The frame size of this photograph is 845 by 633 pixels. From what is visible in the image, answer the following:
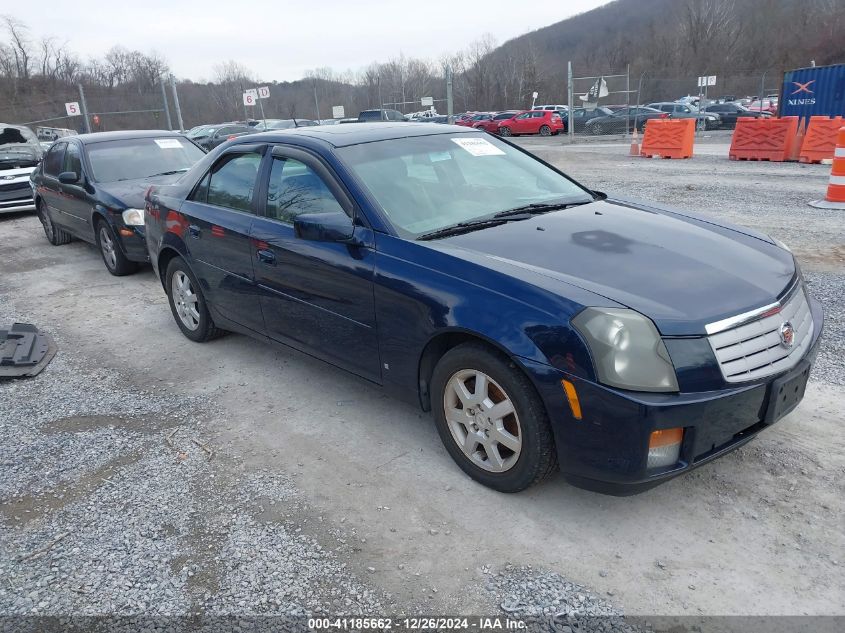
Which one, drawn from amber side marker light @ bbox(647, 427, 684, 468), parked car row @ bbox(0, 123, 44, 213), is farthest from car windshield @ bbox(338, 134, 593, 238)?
parked car row @ bbox(0, 123, 44, 213)

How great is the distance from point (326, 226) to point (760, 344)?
7.03 ft

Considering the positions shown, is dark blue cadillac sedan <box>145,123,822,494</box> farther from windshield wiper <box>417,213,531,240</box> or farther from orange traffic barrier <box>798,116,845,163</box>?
orange traffic barrier <box>798,116,845,163</box>

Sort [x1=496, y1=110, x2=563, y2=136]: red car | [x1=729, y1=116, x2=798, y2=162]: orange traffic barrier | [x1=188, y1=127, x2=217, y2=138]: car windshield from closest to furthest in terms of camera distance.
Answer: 1. [x1=729, y1=116, x2=798, y2=162]: orange traffic barrier
2. [x1=188, y1=127, x2=217, y2=138]: car windshield
3. [x1=496, y1=110, x2=563, y2=136]: red car

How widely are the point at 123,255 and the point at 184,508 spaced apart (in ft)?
17.2

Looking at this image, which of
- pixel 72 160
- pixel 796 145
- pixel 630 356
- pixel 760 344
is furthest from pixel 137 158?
pixel 796 145

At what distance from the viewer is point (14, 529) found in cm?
300

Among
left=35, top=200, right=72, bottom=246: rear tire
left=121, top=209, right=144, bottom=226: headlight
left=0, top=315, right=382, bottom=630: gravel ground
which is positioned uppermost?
left=121, top=209, right=144, bottom=226: headlight

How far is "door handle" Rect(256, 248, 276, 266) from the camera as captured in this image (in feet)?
12.8

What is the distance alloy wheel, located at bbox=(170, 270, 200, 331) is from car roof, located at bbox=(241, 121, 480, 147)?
1352 millimetres

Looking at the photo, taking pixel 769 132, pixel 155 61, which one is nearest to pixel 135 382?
pixel 769 132

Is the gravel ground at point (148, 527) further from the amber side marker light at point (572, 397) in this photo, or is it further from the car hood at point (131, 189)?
the car hood at point (131, 189)

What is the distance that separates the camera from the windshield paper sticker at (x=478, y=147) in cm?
409

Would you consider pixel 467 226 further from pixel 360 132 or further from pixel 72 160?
pixel 72 160

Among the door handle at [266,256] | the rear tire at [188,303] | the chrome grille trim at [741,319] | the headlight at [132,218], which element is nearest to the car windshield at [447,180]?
the door handle at [266,256]
